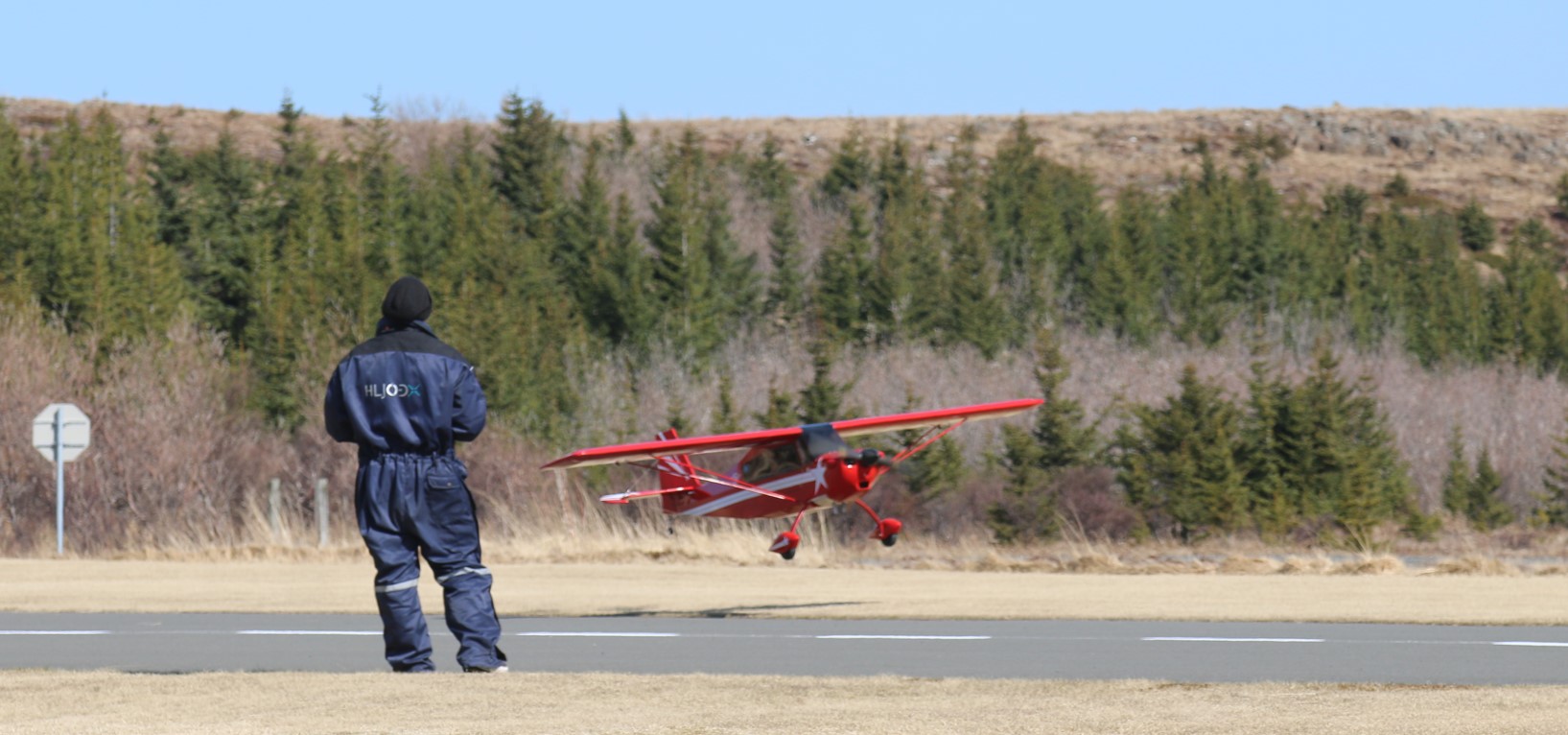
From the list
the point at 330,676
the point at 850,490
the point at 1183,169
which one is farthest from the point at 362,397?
the point at 1183,169

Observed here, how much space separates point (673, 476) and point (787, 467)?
9.24 feet

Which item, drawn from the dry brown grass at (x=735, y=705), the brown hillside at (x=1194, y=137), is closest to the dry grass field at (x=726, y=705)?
the dry brown grass at (x=735, y=705)

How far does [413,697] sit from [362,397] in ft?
5.48

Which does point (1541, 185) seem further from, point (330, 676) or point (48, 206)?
point (330, 676)

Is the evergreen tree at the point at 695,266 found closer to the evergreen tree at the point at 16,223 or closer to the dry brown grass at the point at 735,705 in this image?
the evergreen tree at the point at 16,223

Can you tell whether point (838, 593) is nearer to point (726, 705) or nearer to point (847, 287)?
point (726, 705)

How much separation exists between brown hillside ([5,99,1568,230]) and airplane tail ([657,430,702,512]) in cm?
10504

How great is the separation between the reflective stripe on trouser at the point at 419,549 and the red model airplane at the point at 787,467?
925cm

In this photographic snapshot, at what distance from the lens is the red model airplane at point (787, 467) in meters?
21.0

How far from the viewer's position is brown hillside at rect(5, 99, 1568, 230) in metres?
129

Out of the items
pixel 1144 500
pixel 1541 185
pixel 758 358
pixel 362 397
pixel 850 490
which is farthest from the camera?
pixel 1541 185

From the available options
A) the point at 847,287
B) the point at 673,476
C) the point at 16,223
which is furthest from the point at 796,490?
the point at 847,287

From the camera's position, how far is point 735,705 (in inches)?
363

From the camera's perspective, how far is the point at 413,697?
9148mm
